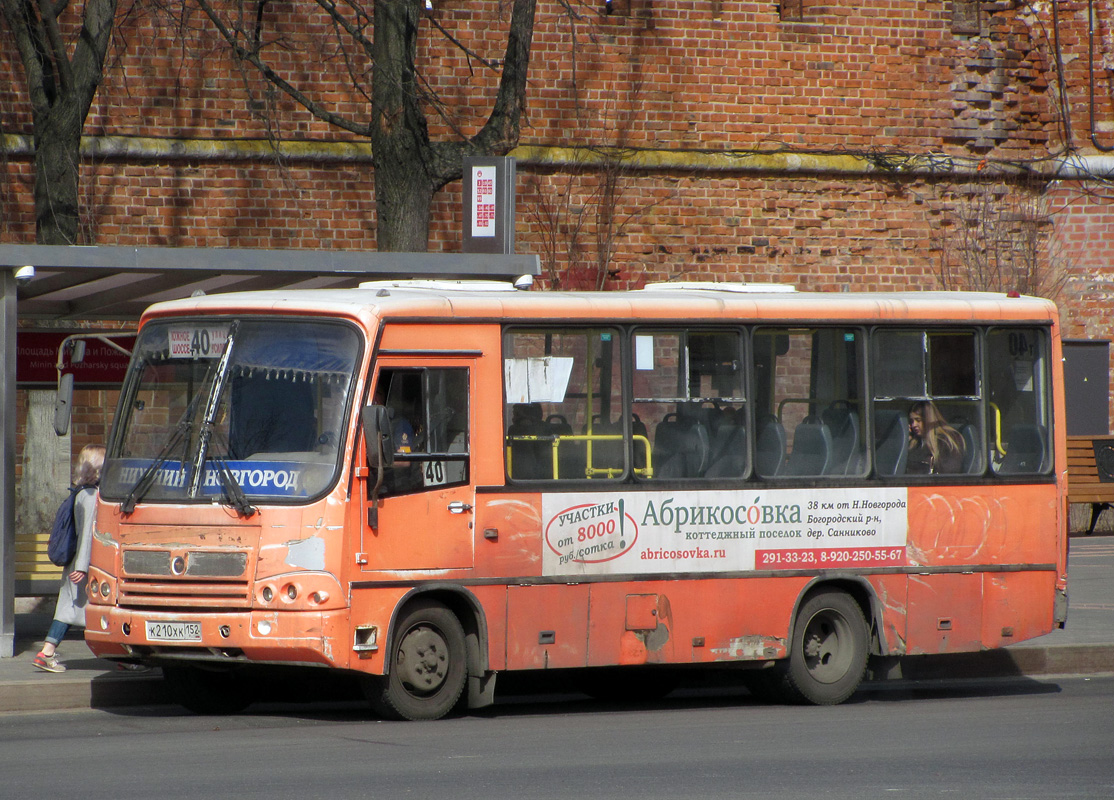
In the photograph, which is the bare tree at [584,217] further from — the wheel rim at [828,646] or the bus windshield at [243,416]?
the bus windshield at [243,416]

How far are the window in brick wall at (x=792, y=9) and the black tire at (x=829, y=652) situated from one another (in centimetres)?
1270

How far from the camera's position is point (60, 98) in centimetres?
1535

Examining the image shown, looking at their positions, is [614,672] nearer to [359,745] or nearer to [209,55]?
[359,745]

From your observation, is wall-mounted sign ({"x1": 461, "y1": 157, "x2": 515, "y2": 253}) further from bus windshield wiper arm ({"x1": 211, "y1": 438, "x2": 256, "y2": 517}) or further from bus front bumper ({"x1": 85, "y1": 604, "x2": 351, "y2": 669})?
bus front bumper ({"x1": 85, "y1": 604, "x2": 351, "y2": 669})

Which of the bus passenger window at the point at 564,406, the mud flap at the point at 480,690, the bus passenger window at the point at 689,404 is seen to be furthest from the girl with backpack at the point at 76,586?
the bus passenger window at the point at 689,404

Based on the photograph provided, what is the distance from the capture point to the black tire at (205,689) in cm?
1033

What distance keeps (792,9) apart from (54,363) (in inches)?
476

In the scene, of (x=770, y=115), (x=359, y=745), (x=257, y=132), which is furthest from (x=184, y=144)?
(x=359, y=745)

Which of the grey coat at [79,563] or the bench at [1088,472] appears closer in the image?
the grey coat at [79,563]

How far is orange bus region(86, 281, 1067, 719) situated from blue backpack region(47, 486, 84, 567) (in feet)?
3.42

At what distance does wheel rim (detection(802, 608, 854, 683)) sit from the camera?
36.3ft

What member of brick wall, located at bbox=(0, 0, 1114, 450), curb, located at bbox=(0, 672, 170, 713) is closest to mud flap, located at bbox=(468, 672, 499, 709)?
curb, located at bbox=(0, 672, 170, 713)

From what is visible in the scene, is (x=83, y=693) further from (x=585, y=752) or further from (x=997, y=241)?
(x=997, y=241)

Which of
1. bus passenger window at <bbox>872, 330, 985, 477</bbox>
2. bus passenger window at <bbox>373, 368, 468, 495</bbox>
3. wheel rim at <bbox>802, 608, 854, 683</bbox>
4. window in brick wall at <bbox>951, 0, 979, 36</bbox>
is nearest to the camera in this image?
bus passenger window at <bbox>373, 368, 468, 495</bbox>
